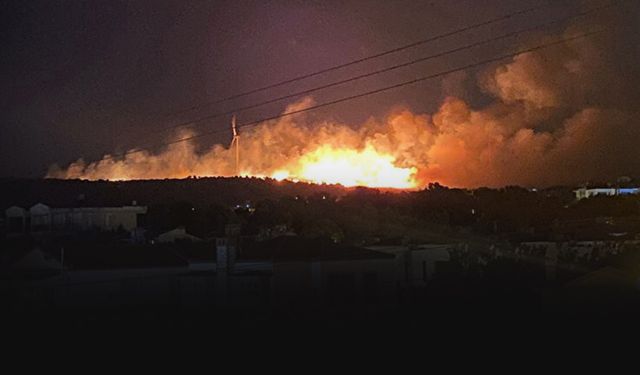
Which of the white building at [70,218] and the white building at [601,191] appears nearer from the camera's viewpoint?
the white building at [70,218]

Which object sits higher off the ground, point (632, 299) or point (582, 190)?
point (582, 190)

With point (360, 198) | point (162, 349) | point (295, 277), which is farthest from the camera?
point (360, 198)

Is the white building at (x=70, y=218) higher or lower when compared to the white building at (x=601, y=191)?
lower

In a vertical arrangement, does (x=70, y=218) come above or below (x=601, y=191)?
below

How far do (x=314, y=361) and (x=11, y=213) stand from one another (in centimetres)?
3461

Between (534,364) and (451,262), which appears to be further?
(451,262)

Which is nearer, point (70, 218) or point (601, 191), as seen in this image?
point (70, 218)

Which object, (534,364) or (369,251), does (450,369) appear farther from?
(369,251)

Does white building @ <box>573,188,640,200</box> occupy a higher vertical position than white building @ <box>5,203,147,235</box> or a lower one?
higher

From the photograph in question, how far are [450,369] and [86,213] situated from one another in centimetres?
3519

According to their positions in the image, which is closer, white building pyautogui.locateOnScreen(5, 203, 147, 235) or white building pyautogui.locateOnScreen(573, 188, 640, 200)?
white building pyautogui.locateOnScreen(5, 203, 147, 235)

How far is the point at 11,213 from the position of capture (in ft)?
154

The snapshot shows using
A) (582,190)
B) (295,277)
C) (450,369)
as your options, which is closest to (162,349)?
(450,369)

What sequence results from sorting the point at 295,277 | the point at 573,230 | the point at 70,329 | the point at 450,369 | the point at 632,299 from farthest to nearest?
1. the point at 573,230
2. the point at 295,277
3. the point at 632,299
4. the point at 70,329
5. the point at 450,369
